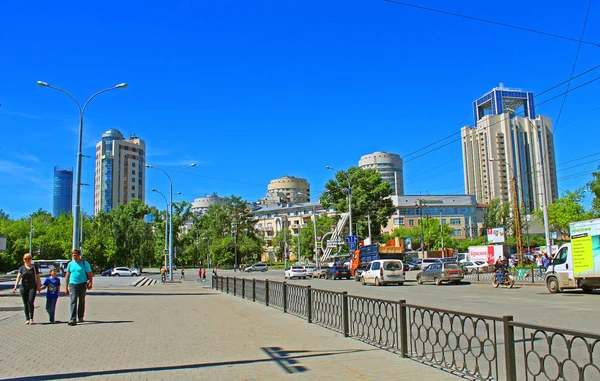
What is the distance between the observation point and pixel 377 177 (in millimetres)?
67125

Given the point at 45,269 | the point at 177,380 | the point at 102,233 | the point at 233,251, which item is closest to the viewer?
the point at 177,380

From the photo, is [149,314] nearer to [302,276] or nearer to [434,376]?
[434,376]

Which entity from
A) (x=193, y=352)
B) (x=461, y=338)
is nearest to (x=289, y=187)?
(x=193, y=352)

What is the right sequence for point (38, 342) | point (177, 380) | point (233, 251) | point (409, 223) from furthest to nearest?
point (409, 223) → point (233, 251) → point (38, 342) → point (177, 380)

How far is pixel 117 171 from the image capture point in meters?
151

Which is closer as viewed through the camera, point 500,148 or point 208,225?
point 208,225

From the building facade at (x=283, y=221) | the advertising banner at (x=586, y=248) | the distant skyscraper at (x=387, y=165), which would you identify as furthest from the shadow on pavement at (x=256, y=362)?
the distant skyscraper at (x=387, y=165)

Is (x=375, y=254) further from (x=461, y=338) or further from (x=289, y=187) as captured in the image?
(x=289, y=187)

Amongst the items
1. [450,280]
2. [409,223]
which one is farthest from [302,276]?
[409,223]

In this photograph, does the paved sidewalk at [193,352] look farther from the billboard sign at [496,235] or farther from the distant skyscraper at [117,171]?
the distant skyscraper at [117,171]

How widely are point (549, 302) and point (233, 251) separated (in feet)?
274

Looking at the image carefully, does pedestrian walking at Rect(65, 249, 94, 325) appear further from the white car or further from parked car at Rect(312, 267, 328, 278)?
the white car

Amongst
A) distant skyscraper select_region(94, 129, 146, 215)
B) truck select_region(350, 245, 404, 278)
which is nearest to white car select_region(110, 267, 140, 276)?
truck select_region(350, 245, 404, 278)

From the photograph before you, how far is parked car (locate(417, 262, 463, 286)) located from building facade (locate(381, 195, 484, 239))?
279 feet
